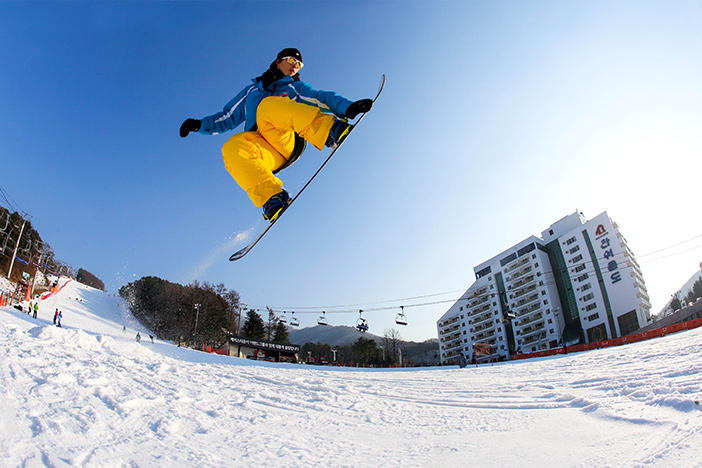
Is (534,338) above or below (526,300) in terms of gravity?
below

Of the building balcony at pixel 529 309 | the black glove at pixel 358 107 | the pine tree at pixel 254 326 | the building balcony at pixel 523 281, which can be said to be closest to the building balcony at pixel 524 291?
the building balcony at pixel 523 281

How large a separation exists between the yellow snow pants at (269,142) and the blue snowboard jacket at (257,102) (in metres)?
0.09

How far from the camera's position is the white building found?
1736 inches

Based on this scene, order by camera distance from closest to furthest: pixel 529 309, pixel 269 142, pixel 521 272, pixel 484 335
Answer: pixel 269 142
pixel 529 309
pixel 521 272
pixel 484 335

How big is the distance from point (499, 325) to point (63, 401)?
63.1m

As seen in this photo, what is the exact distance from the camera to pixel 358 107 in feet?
8.96

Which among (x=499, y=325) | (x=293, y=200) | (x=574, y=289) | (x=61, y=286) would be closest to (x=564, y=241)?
(x=574, y=289)

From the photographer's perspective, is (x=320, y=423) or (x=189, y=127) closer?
(x=320, y=423)

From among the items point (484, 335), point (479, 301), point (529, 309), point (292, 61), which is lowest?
point (292, 61)

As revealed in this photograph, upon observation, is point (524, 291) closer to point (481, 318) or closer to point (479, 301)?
point (479, 301)

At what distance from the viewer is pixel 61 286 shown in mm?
41844

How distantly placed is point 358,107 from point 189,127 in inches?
82.2

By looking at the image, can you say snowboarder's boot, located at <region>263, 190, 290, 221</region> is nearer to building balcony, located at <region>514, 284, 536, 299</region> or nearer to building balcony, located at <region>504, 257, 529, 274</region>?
building balcony, located at <region>514, 284, 536, 299</region>

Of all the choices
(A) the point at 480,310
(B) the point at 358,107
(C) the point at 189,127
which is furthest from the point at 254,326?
(B) the point at 358,107
